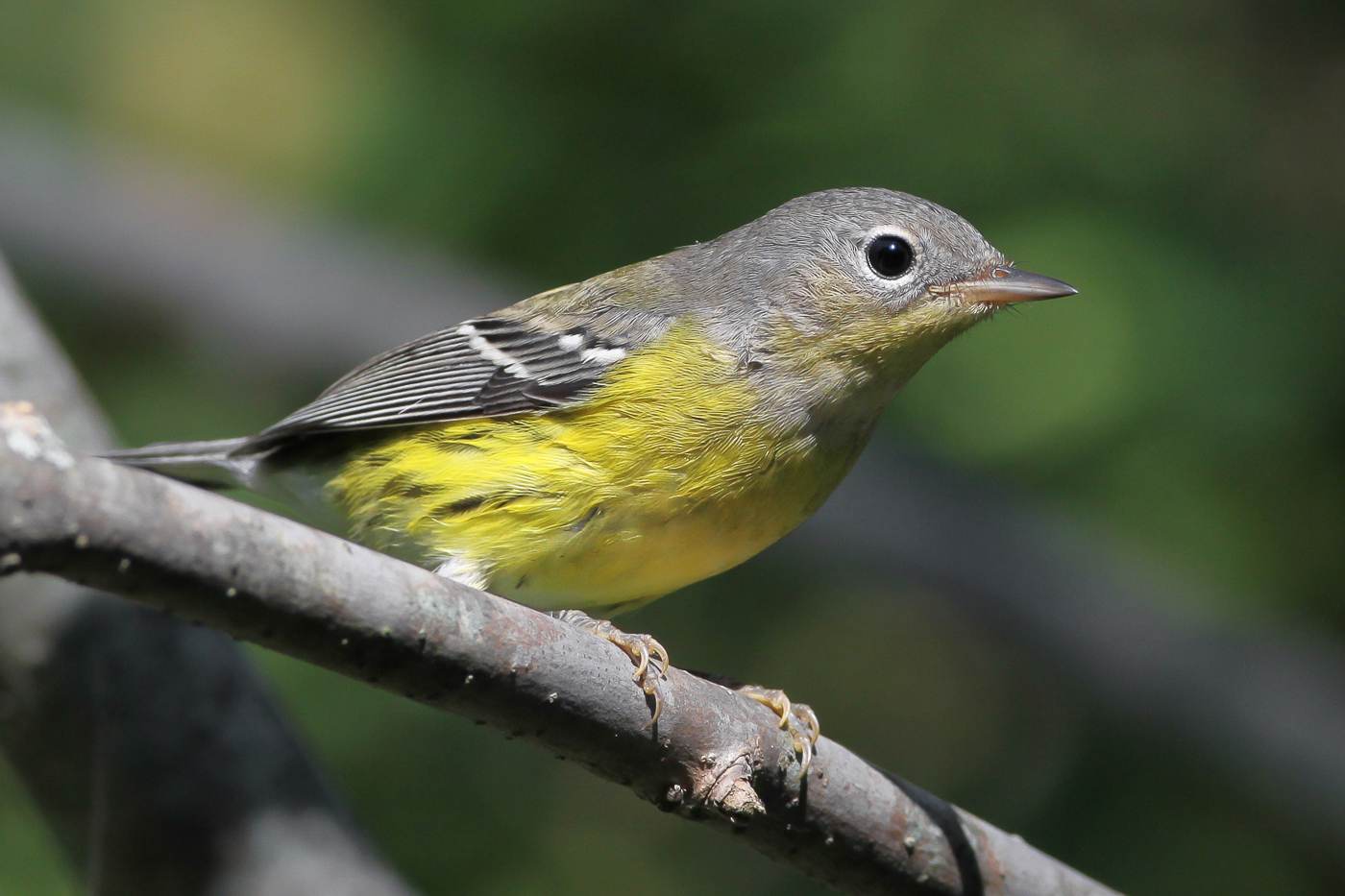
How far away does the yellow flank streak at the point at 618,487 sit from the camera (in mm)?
3373

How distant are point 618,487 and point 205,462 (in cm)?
173

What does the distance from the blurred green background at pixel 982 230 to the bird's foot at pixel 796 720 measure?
2307 mm

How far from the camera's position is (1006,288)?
3.69 meters

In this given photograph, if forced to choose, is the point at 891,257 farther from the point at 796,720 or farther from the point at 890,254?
the point at 796,720

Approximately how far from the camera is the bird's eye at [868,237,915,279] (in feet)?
12.6

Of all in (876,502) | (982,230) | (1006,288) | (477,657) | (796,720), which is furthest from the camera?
(876,502)

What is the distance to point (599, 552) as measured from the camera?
133 inches

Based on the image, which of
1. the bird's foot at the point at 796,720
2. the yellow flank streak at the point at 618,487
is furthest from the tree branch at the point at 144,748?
the bird's foot at the point at 796,720

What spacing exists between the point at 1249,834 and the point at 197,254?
23.5 feet

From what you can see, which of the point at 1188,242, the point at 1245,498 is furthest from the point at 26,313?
the point at 1245,498

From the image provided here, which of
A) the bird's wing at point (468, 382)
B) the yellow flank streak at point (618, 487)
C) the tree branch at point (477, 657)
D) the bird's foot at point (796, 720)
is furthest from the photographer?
the bird's wing at point (468, 382)

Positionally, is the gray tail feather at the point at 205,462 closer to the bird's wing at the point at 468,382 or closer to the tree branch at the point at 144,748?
the bird's wing at the point at 468,382

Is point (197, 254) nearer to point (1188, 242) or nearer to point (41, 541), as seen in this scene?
point (1188, 242)

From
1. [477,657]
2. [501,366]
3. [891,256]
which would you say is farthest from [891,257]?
[477,657]
